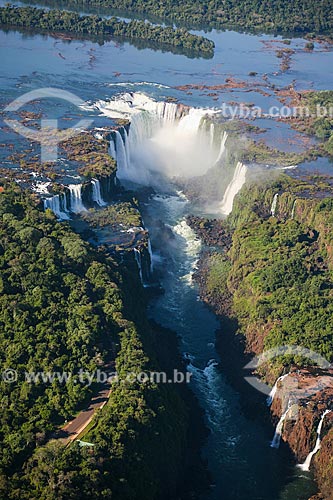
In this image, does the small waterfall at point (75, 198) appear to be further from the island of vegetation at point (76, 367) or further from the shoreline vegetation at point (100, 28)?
the shoreline vegetation at point (100, 28)

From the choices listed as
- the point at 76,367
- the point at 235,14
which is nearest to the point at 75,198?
the point at 76,367

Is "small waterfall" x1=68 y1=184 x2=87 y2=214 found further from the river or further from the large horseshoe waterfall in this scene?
the river

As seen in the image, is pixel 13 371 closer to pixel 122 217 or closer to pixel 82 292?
pixel 82 292

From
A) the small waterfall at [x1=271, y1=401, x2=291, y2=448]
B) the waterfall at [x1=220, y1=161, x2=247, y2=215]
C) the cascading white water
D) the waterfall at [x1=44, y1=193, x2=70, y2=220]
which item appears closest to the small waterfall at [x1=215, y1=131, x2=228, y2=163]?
the cascading white water

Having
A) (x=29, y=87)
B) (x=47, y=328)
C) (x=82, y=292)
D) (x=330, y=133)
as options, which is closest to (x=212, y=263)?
(x=82, y=292)

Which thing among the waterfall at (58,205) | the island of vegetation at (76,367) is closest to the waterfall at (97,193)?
the waterfall at (58,205)

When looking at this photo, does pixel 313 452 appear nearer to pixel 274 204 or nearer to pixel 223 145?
pixel 274 204
